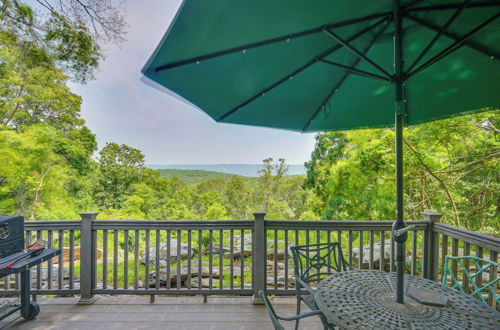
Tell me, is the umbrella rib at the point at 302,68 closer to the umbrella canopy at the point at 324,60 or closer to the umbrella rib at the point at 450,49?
the umbrella canopy at the point at 324,60

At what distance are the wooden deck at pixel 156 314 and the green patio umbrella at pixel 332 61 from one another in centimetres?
160

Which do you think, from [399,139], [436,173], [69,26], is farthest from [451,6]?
[69,26]

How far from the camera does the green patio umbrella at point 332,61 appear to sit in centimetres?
129

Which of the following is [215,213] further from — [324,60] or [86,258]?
[324,60]

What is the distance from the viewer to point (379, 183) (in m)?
5.29

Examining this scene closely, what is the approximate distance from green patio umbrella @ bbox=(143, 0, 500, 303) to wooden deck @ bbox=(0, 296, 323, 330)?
5.26 ft

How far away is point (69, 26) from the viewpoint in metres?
5.11

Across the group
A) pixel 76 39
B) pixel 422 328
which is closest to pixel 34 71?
pixel 76 39

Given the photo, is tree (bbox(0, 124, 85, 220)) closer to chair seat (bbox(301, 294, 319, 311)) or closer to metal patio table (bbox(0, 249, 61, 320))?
metal patio table (bbox(0, 249, 61, 320))

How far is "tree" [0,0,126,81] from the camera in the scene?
16.3 feet

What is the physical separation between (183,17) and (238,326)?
2.51 m

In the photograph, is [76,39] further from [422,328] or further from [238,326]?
[422,328]

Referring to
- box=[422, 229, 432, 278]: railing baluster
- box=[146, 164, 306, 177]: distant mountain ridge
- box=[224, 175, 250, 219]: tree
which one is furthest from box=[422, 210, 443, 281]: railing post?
box=[224, 175, 250, 219]: tree

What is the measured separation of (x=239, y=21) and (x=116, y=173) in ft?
44.7
